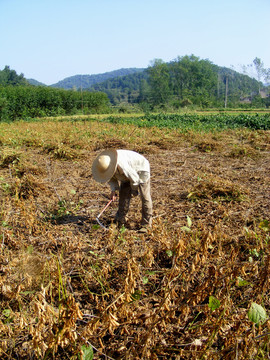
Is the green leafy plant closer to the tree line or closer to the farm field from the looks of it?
the farm field

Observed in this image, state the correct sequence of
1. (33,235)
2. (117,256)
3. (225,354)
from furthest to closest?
(33,235) → (117,256) → (225,354)

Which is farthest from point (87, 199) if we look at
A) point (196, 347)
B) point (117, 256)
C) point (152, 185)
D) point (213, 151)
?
point (213, 151)

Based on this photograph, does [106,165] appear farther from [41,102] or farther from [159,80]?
[159,80]

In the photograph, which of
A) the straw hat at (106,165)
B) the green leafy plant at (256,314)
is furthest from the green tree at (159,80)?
the green leafy plant at (256,314)

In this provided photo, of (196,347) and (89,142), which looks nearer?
(196,347)

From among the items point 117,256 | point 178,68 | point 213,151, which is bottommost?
point 117,256

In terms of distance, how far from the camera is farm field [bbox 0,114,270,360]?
6.32 feet

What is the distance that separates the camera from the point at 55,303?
246 cm

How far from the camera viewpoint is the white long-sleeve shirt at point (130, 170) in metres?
3.42

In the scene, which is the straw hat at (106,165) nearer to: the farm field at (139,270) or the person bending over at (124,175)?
the person bending over at (124,175)

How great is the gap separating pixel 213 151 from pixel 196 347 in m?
7.27

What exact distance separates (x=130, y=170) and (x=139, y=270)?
125 centimetres

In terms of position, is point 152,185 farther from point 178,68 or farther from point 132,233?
point 178,68

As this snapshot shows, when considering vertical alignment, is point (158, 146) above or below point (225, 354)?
above
